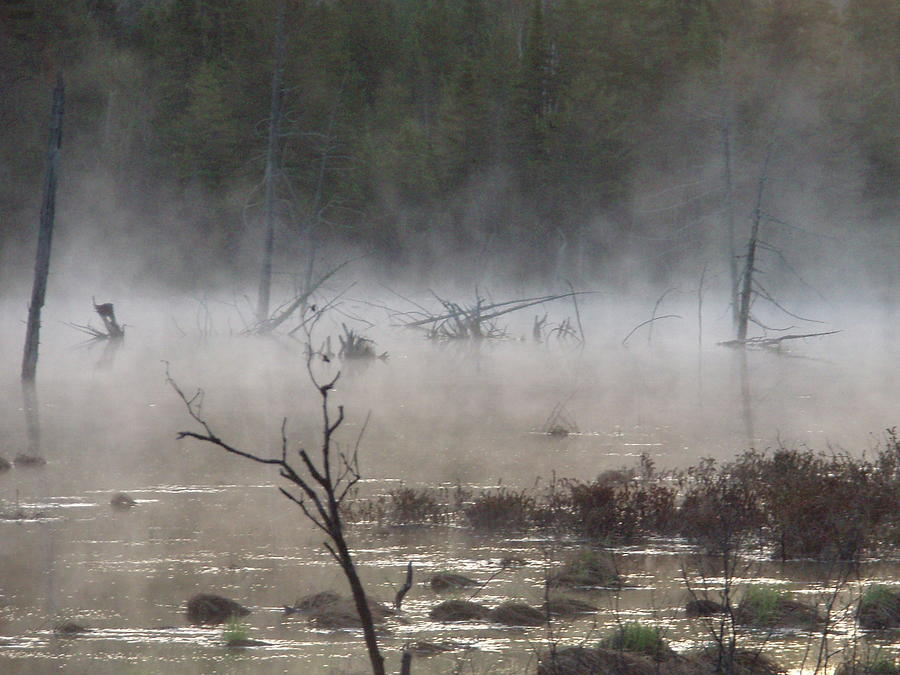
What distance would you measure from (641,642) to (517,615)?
1.32m

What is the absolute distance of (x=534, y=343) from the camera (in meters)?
37.1

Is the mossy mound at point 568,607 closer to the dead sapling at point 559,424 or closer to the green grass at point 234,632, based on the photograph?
the green grass at point 234,632

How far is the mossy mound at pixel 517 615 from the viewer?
296 inches

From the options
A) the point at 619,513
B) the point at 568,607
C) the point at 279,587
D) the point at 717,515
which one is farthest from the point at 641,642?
the point at 619,513

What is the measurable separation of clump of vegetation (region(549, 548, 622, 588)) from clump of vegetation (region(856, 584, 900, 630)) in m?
1.55

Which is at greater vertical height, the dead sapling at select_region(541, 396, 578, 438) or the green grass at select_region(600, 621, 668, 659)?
the dead sapling at select_region(541, 396, 578, 438)

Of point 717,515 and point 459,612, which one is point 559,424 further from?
point 459,612

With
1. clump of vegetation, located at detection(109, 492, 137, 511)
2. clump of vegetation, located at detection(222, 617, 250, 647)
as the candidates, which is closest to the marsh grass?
clump of vegetation, located at detection(222, 617, 250, 647)

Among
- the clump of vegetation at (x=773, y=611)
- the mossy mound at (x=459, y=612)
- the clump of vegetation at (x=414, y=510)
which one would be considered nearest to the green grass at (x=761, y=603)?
the clump of vegetation at (x=773, y=611)

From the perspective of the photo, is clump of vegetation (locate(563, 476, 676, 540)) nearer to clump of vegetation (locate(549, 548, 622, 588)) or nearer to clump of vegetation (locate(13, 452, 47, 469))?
clump of vegetation (locate(549, 548, 622, 588))

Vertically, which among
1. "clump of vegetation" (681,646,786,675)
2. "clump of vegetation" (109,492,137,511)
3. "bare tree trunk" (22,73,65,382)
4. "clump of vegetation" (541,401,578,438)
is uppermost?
"bare tree trunk" (22,73,65,382)

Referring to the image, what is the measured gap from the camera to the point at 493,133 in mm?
53594

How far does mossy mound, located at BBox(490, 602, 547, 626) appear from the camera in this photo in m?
7.52

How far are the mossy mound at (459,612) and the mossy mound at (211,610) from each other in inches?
46.8
